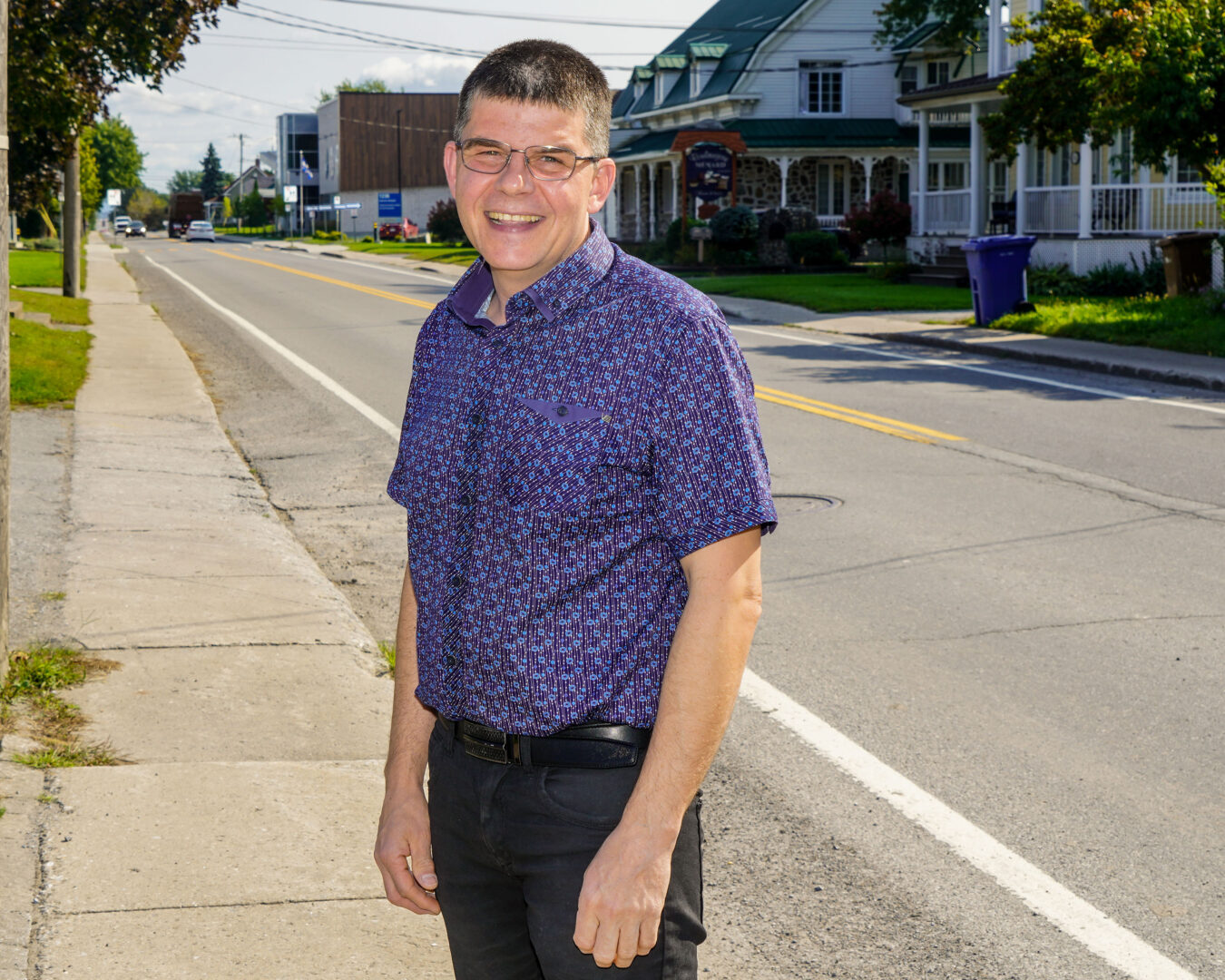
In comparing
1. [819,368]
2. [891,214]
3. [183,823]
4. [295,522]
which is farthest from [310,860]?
[891,214]

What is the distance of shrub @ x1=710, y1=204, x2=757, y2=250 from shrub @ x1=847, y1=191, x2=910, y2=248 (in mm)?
2656

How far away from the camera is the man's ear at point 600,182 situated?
2406 mm

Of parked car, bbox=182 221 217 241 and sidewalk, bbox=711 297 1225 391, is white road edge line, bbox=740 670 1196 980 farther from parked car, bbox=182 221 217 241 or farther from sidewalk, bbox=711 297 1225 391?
parked car, bbox=182 221 217 241

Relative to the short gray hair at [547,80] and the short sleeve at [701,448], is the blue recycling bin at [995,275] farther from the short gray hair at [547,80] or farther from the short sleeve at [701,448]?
the short sleeve at [701,448]

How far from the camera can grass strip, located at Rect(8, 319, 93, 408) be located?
14117 millimetres

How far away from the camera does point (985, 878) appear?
4.29 m

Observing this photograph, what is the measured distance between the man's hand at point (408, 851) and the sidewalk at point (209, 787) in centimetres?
120

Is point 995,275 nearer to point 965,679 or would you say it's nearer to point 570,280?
point 965,679

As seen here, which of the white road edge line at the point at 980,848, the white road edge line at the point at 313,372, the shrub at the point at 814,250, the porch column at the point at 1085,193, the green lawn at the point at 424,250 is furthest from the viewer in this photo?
the green lawn at the point at 424,250

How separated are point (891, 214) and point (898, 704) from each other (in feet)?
107

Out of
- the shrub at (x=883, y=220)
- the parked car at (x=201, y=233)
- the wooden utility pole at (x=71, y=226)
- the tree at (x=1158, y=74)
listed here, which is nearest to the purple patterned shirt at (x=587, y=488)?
the tree at (x=1158, y=74)

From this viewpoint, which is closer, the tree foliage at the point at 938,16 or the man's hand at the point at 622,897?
the man's hand at the point at 622,897

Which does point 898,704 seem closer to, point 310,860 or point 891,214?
point 310,860

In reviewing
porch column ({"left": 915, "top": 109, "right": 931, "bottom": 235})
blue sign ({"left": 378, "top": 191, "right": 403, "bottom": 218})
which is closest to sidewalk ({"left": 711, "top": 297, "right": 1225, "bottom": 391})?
porch column ({"left": 915, "top": 109, "right": 931, "bottom": 235})
